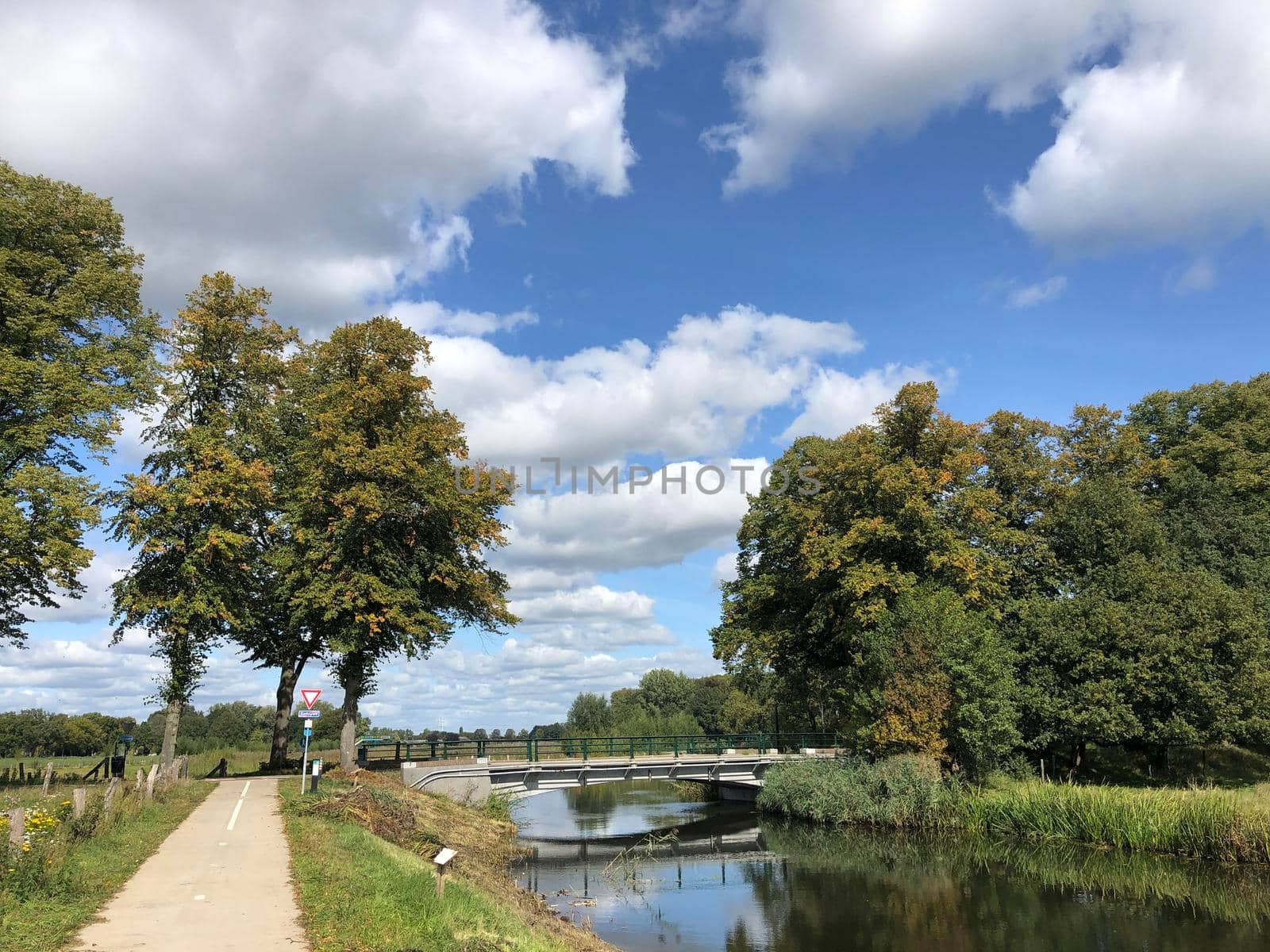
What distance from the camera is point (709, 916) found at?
20.9m

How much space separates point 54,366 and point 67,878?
18440 mm

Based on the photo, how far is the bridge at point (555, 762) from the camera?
3475 centimetres

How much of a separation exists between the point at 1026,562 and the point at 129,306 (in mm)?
40954

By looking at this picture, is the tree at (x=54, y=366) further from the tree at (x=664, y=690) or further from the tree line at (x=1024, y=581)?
the tree at (x=664, y=690)

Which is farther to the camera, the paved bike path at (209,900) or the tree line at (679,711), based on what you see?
the tree line at (679,711)

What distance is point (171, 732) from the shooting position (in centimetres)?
3066

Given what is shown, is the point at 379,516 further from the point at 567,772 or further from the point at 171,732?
the point at 567,772

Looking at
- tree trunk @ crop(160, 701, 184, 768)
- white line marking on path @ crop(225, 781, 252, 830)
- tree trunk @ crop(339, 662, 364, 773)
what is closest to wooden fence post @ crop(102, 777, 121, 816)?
white line marking on path @ crop(225, 781, 252, 830)

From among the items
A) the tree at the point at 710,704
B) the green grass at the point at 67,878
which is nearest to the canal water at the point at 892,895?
the green grass at the point at 67,878

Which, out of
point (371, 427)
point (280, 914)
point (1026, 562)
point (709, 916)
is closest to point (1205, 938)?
point (709, 916)

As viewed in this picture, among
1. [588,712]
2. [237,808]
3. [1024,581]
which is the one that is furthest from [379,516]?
[588,712]

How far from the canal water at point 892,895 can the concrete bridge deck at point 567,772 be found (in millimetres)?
3627

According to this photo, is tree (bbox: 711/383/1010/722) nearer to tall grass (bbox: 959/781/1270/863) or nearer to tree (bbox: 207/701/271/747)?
tall grass (bbox: 959/781/1270/863)

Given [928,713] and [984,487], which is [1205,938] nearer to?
[928,713]
